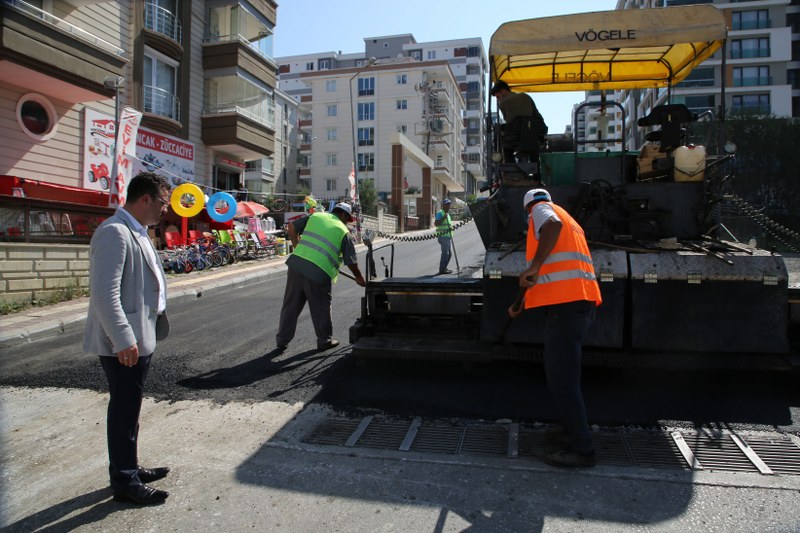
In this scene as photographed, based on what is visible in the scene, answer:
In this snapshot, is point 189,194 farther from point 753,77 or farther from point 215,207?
point 753,77

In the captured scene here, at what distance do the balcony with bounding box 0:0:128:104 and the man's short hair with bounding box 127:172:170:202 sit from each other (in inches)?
430

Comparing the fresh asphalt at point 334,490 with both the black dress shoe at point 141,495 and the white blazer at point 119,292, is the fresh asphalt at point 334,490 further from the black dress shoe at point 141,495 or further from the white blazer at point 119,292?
the white blazer at point 119,292

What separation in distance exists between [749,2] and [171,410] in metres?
64.4

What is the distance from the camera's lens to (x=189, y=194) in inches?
594

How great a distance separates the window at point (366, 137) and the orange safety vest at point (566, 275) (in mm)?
53856

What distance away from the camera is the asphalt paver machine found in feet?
14.1

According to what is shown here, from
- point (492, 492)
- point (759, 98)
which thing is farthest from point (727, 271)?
point (759, 98)

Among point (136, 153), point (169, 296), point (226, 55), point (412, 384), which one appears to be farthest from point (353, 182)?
point (412, 384)

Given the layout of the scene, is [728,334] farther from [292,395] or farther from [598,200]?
[292,395]

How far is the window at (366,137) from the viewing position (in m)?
56.0

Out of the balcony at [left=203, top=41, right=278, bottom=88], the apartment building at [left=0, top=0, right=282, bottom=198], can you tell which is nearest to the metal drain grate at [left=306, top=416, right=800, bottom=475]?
the apartment building at [left=0, top=0, right=282, bottom=198]

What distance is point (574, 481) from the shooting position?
320cm

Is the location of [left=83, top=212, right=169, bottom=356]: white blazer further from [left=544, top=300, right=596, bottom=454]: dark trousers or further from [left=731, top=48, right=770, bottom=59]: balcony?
[left=731, top=48, right=770, bottom=59]: balcony

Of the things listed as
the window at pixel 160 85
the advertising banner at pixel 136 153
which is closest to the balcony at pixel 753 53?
the window at pixel 160 85
